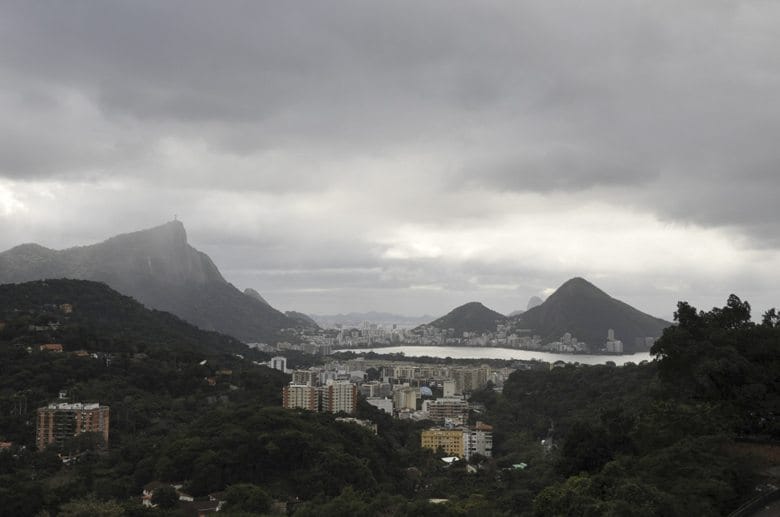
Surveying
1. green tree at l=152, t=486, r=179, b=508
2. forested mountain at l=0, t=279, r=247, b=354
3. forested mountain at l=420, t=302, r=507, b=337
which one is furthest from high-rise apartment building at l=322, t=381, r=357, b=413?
forested mountain at l=420, t=302, r=507, b=337

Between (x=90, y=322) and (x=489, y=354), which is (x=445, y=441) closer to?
(x=90, y=322)

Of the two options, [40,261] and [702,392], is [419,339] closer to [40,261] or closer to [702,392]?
[40,261]

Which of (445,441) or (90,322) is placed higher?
(90,322)

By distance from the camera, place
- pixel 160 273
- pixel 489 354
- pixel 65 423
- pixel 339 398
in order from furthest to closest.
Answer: pixel 160 273 → pixel 489 354 → pixel 339 398 → pixel 65 423

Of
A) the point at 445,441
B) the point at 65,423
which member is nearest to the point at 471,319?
the point at 445,441

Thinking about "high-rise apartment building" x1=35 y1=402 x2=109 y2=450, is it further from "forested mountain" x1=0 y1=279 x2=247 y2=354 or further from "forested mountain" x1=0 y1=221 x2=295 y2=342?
"forested mountain" x1=0 y1=221 x2=295 y2=342
